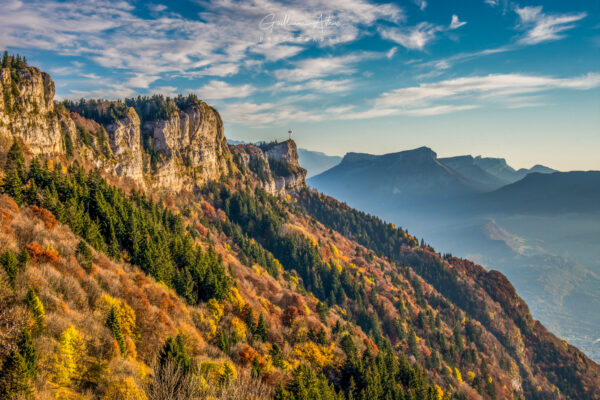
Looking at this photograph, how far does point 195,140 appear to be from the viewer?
173 meters

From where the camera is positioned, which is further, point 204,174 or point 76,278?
point 204,174

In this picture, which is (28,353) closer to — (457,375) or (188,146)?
(457,375)

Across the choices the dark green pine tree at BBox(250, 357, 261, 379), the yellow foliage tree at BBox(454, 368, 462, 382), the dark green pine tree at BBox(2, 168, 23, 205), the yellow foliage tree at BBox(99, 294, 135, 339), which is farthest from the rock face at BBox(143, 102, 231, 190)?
the yellow foliage tree at BBox(454, 368, 462, 382)

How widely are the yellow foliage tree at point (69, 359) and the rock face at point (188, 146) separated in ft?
414

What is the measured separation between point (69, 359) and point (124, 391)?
5.02 meters

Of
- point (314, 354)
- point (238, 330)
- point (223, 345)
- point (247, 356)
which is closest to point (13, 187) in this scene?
point (223, 345)

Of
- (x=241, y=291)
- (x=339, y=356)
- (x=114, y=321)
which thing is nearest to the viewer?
(x=114, y=321)

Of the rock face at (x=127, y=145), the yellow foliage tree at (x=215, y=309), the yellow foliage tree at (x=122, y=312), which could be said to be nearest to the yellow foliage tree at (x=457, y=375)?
the yellow foliage tree at (x=215, y=309)

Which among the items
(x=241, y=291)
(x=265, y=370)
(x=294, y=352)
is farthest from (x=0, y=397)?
(x=241, y=291)

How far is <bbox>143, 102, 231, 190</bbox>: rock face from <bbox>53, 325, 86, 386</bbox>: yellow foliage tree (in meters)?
126

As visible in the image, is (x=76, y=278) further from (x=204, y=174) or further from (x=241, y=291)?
(x=204, y=174)

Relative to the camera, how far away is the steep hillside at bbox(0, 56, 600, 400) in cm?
2698

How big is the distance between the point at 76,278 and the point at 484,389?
14013 centimetres

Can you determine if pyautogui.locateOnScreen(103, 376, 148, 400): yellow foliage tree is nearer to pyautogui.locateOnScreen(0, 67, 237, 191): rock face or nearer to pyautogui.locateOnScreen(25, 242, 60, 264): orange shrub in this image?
pyautogui.locateOnScreen(25, 242, 60, 264): orange shrub
